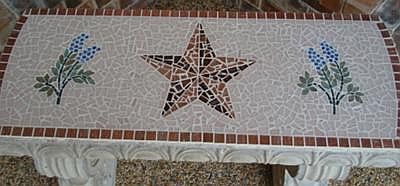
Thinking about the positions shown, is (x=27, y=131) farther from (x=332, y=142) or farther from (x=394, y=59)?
(x=394, y=59)

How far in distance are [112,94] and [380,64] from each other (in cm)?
56

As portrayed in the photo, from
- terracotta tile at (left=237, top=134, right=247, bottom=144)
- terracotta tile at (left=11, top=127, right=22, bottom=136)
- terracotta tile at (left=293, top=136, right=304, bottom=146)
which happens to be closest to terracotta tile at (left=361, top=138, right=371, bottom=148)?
terracotta tile at (left=293, top=136, right=304, bottom=146)

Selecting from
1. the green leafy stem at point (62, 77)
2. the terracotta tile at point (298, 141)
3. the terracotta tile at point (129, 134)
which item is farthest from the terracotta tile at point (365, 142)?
the green leafy stem at point (62, 77)

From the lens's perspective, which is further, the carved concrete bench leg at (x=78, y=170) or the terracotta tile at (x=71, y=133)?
the carved concrete bench leg at (x=78, y=170)

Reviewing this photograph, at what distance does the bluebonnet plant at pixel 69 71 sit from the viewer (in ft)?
3.54

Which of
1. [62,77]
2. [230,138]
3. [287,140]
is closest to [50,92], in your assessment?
[62,77]

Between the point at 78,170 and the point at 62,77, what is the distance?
0.24 m

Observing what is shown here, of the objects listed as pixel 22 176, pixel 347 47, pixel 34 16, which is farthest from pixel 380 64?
pixel 22 176

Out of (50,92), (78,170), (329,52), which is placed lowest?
(78,170)

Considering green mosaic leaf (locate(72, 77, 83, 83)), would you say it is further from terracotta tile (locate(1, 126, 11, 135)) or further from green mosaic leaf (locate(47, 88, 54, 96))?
terracotta tile (locate(1, 126, 11, 135))

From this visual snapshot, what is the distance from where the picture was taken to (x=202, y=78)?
1099mm

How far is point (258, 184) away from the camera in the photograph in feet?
4.80

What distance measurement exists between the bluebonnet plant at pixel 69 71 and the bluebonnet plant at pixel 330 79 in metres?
0.45

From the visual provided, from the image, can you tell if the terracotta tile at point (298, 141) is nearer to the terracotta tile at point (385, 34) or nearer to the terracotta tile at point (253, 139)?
the terracotta tile at point (253, 139)
